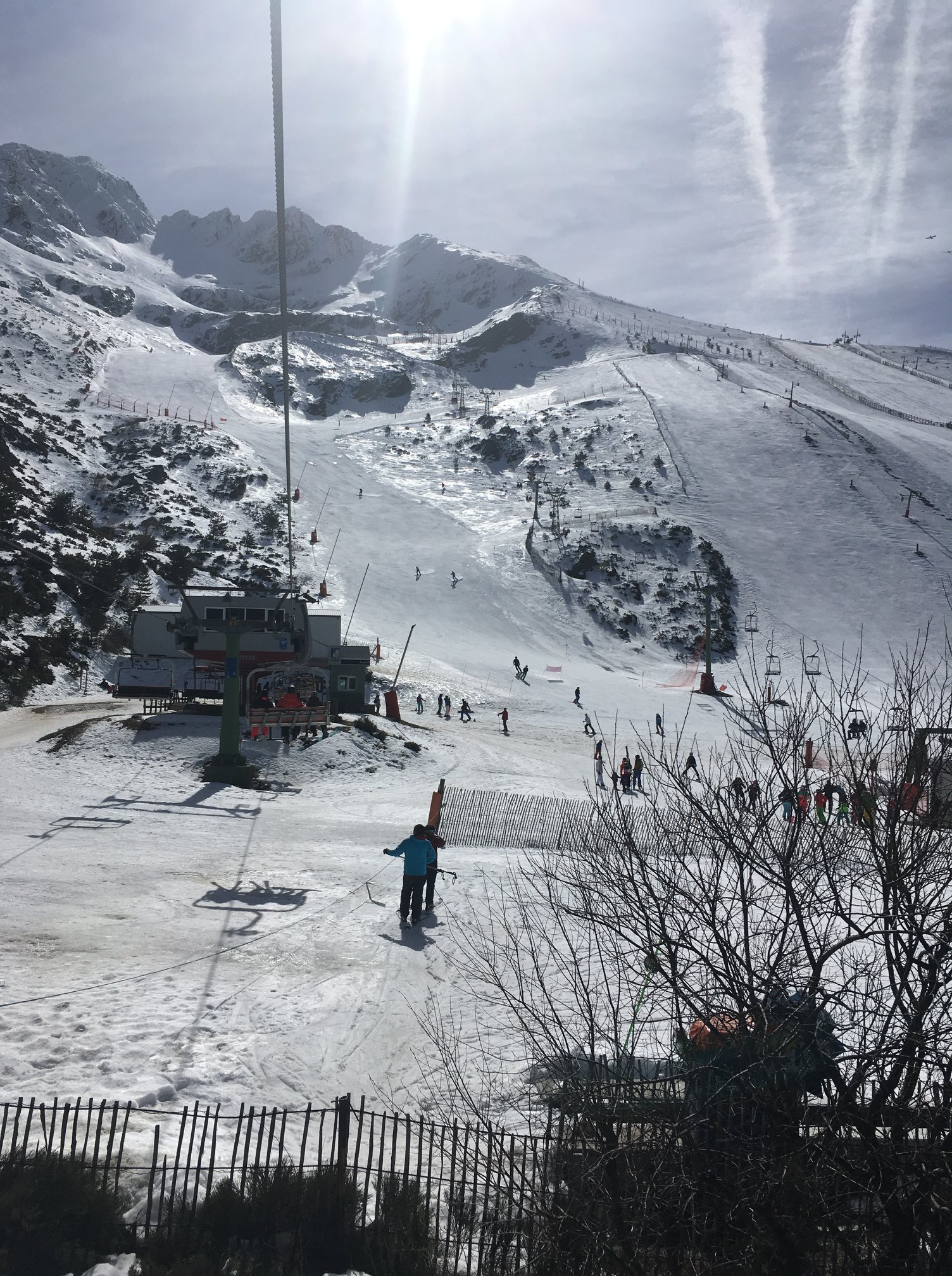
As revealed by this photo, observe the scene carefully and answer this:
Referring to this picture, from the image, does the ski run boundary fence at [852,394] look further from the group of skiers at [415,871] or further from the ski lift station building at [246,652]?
the group of skiers at [415,871]

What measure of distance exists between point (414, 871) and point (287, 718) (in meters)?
13.3

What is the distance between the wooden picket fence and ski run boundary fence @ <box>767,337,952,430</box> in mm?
113517

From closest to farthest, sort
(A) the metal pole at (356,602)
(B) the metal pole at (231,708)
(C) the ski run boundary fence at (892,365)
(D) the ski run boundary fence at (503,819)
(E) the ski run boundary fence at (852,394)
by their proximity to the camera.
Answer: (D) the ski run boundary fence at (503,819) → (B) the metal pole at (231,708) → (A) the metal pole at (356,602) → (E) the ski run boundary fence at (852,394) → (C) the ski run boundary fence at (892,365)

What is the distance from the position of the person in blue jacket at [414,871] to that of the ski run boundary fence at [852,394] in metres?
108

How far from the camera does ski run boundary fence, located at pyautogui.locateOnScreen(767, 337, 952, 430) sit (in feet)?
355

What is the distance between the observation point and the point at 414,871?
12.0 metres

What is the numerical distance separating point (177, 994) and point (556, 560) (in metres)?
60.8

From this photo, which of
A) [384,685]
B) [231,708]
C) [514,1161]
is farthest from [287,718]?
[514,1161]

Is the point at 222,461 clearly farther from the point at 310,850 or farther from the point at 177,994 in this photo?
the point at 177,994

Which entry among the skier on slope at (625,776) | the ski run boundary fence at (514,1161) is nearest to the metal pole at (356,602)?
the skier on slope at (625,776)

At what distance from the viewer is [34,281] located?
449 feet

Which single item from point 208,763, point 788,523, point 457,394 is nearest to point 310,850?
point 208,763

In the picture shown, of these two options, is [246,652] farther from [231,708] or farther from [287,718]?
[231,708]

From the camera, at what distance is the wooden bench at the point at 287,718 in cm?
2392
